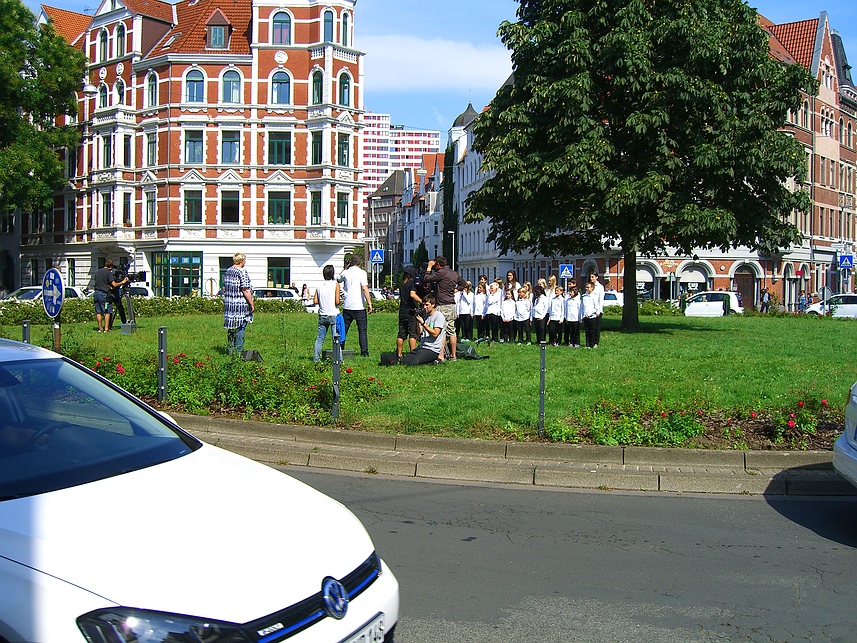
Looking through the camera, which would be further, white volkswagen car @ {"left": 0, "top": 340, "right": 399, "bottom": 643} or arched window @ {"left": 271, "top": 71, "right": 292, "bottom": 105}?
arched window @ {"left": 271, "top": 71, "right": 292, "bottom": 105}

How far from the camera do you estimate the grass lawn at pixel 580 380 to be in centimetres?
999

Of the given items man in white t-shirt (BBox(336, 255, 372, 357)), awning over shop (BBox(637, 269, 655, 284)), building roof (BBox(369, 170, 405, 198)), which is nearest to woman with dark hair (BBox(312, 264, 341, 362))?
man in white t-shirt (BBox(336, 255, 372, 357))

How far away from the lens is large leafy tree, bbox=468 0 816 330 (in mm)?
24312

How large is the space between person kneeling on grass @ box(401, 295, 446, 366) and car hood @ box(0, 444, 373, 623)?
433 inches

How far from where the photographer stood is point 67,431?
14.1 feet

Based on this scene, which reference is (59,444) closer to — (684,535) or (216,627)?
(216,627)

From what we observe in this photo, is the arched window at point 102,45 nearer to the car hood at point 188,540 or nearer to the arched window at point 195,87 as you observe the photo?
the arched window at point 195,87

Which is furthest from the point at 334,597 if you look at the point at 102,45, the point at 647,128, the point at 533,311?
the point at 102,45

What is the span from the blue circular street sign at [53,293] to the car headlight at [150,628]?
466 inches

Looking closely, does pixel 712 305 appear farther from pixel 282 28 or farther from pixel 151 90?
pixel 151 90

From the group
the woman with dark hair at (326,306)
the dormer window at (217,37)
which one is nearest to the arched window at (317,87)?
the dormer window at (217,37)

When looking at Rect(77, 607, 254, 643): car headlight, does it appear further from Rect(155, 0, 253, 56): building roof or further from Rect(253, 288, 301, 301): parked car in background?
Rect(155, 0, 253, 56): building roof

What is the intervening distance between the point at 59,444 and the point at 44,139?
5556 centimetres

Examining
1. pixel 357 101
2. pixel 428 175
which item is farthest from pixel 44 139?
pixel 428 175
